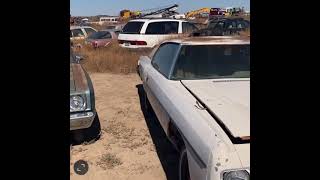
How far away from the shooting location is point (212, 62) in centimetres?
444

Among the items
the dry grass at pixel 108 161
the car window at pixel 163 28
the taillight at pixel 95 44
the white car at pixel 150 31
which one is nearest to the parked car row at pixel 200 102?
the dry grass at pixel 108 161

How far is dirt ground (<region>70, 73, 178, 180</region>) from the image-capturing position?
415 centimetres

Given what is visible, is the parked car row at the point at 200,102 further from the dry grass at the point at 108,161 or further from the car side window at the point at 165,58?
the dry grass at the point at 108,161

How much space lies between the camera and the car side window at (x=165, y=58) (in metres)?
4.56

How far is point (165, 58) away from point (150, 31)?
764cm

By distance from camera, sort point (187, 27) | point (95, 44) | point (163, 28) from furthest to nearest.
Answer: point (95, 44)
point (187, 27)
point (163, 28)

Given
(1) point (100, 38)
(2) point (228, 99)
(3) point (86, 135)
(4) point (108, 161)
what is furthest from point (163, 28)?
(2) point (228, 99)

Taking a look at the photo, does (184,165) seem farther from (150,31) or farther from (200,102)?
(150,31)

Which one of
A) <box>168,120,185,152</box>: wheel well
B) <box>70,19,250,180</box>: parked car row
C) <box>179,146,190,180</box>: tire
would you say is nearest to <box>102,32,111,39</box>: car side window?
<box>70,19,250,180</box>: parked car row

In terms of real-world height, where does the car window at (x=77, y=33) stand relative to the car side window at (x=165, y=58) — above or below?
above

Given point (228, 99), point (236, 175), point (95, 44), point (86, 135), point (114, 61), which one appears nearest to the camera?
point (236, 175)
